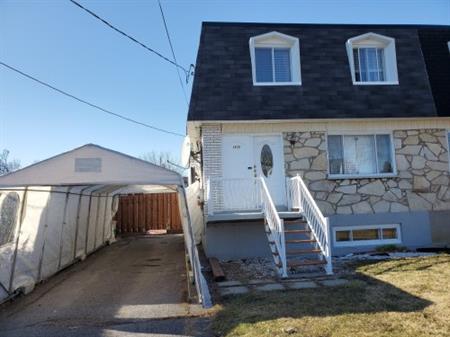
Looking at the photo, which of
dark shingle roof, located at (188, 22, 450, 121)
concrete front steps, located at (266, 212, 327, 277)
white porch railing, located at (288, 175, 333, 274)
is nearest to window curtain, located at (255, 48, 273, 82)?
dark shingle roof, located at (188, 22, 450, 121)

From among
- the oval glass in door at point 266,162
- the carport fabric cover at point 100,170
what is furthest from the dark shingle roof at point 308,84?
the carport fabric cover at point 100,170

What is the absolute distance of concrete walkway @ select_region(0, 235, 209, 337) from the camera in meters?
5.62

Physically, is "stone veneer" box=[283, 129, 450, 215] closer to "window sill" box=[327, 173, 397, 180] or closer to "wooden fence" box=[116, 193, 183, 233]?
"window sill" box=[327, 173, 397, 180]

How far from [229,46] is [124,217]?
34.7ft

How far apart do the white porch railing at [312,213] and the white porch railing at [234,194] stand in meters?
0.89

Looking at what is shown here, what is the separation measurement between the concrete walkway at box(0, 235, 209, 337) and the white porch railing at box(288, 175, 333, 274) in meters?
2.93

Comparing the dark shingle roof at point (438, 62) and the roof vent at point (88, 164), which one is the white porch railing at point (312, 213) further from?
the dark shingle roof at point (438, 62)

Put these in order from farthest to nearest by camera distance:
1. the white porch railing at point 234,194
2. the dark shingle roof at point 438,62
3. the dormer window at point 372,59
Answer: the dormer window at point 372,59, the dark shingle roof at point 438,62, the white porch railing at point 234,194

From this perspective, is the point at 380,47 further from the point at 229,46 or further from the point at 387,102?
the point at 229,46

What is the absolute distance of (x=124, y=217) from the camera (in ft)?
62.8

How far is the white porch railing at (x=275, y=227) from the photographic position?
811 cm

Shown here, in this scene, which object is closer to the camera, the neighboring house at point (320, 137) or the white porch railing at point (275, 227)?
the white porch railing at point (275, 227)

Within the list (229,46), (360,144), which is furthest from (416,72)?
(229,46)

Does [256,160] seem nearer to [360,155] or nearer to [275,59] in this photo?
[360,155]
